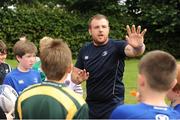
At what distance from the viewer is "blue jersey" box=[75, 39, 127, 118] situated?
18.4ft

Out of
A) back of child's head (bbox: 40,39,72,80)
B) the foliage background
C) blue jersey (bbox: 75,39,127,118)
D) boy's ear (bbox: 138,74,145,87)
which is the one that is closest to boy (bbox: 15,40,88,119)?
back of child's head (bbox: 40,39,72,80)

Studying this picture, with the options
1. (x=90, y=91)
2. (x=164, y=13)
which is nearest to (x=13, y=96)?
(x=90, y=91)

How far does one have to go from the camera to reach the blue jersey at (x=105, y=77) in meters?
5.61

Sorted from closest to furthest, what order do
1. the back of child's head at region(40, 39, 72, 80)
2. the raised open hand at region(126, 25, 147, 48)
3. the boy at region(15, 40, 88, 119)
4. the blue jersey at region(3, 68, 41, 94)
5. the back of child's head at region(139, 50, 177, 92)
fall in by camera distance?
the back of child's head at region(139, 50, 177, 92) < the boy at region(15, 40, 88, 119) < the back of child's head at region(40, 39, 72, 80) < the raised open hand at region(126, 25, 147, 48) < the blue jersey at region(3, 68, 41, 94)

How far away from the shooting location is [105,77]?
5.60 metres

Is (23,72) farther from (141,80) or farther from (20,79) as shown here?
(141,80)

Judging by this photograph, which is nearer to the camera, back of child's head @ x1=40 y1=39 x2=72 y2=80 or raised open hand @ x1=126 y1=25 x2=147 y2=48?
back of child's head @ x1=40 y1=39 x2=72 y2=80

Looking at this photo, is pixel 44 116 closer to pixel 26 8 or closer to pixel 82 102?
pixel 82 102

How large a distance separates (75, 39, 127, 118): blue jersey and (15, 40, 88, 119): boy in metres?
2.04

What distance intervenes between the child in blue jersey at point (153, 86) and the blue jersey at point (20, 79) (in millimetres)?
2748

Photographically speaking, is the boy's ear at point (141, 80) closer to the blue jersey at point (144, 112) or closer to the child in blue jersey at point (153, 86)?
the child in blue jersey at point (153, 86)

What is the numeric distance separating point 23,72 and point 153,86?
3.04m

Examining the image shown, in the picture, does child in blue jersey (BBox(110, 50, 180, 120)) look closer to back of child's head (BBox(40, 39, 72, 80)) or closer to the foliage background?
back of child's head (BBox(40, 39, 72, 80))

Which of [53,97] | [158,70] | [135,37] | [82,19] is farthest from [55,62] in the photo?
[82,19]
